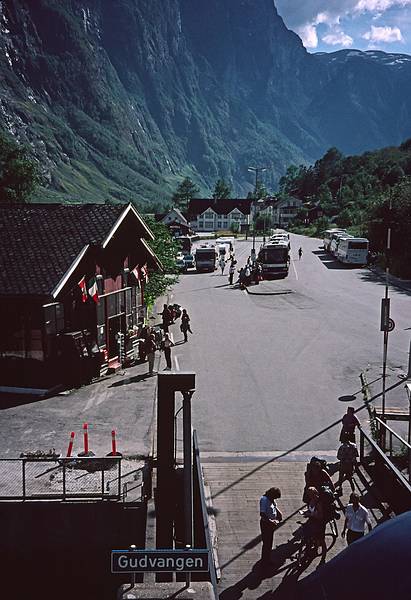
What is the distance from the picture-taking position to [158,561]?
6.86m

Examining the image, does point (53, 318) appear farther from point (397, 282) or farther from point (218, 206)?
point (218, 206)

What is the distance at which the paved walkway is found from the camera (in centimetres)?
1008

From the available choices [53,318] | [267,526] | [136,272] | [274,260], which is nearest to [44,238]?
[53,318]

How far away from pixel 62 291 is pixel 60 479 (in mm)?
8557

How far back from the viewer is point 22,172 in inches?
2832

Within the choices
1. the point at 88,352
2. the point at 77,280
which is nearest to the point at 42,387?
the point at 88,352

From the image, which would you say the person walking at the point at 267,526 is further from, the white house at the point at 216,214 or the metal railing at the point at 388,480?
the white house at the point at 216,214

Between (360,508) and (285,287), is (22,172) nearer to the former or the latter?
(285,287)

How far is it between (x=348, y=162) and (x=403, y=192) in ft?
413

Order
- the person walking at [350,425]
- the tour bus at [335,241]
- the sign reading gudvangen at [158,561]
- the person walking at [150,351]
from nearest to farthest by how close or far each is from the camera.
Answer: the sign reading gudvangen at [158,561]
the person walking at [350,425]
the person walking at [150,351]
the tour bus at [335,241]

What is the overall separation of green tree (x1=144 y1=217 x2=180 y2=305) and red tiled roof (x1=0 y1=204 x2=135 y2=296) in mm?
11627

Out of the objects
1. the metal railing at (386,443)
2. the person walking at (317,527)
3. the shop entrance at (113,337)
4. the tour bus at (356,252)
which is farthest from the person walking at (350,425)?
the tour bus at (356,252)

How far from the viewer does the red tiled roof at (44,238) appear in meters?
20.7

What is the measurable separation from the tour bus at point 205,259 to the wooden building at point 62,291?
114ft
